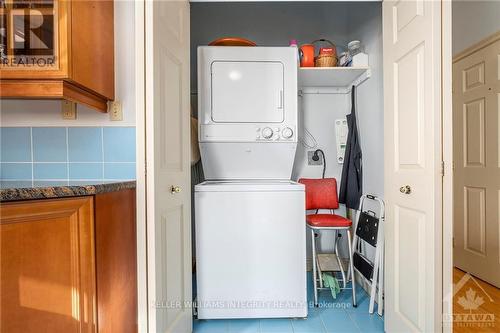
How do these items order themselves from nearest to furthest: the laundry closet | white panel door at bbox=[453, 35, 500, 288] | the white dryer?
the white dryer, white panel door at bbox=[453, 35, 500, 288], the laundry closet

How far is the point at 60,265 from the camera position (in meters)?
0.95

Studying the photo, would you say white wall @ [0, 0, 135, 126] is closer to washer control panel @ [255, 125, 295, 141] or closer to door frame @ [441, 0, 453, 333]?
washer control panel @ [255, 125, 295, 141]

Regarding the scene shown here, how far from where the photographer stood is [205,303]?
64.9 inches

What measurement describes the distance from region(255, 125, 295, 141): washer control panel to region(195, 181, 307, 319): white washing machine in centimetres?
46

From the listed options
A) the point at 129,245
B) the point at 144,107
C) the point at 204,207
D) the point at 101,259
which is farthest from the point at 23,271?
the point at 204,207

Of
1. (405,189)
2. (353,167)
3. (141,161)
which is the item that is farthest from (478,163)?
(141,161)

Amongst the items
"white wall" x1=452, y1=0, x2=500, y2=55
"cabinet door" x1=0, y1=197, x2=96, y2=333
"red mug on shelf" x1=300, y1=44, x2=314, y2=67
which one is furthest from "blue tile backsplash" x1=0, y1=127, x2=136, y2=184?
"white wall" x1=452, y1=0, x2=500, y2=55

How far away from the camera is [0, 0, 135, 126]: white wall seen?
57.2 inches

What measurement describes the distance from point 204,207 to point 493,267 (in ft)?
8.07

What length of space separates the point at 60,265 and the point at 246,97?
1505 millimetres

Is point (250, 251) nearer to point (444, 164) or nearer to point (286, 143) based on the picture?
point (286, 143)

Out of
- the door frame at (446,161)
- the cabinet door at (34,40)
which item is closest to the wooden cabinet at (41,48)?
the cabinet door at (34,40)
